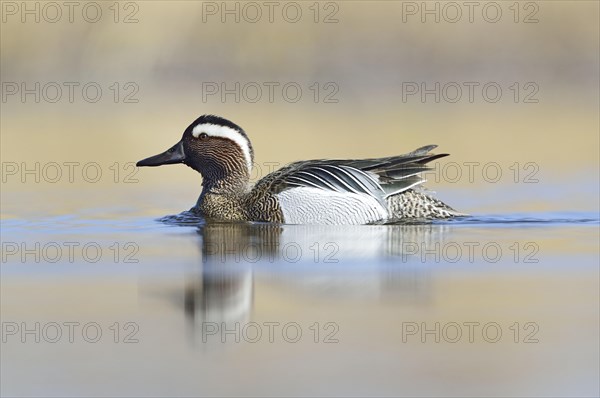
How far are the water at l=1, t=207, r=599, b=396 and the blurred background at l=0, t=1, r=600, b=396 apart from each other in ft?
0.07

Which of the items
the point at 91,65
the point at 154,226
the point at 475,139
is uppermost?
the point at 91,65

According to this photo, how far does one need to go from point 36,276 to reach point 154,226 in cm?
216

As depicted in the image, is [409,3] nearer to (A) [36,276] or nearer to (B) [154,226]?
(B) [154,226]

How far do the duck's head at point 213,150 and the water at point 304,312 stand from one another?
3.65ft

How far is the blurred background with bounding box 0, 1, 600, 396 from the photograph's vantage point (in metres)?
5.54

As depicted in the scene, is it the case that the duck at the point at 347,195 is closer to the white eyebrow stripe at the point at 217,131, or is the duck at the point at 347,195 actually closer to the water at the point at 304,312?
the water at the point at 304,312

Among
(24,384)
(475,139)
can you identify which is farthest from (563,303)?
(475,139)

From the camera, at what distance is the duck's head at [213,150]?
10305mm

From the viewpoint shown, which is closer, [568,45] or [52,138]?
[52,138]

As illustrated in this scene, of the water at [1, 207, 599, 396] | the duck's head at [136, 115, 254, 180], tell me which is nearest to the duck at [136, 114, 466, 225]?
the water at [1, 207, 599, 396]

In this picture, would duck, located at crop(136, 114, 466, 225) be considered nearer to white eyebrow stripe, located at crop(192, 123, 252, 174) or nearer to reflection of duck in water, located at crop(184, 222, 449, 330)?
reflection of duck in water, located at crop(184, 222, 449, 330)

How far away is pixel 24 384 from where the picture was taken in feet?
17.2

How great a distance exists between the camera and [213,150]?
1036 centimetres

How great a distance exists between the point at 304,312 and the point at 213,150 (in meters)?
4.17
